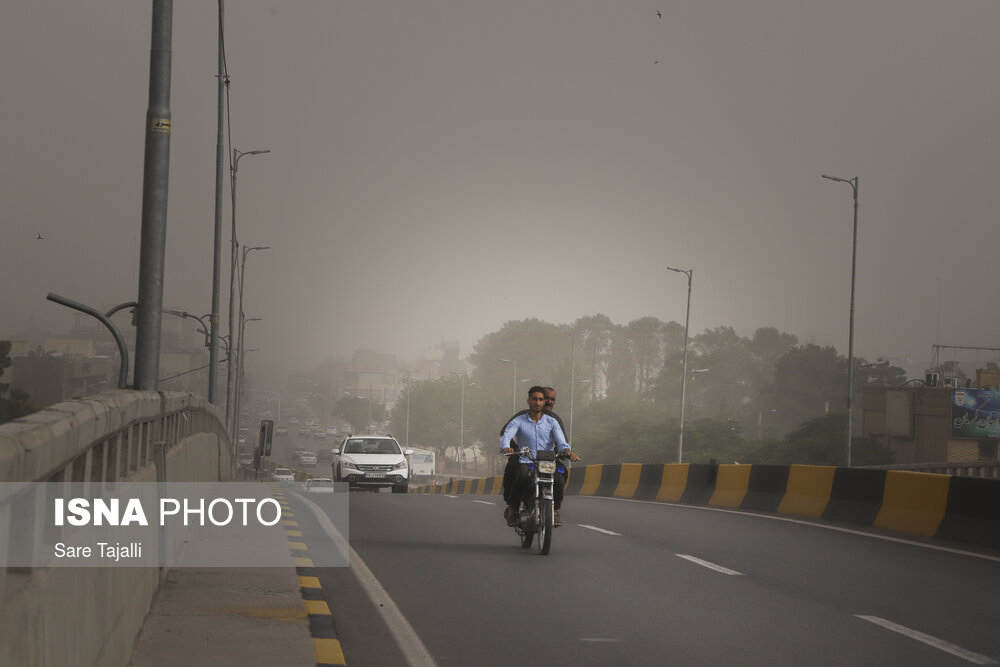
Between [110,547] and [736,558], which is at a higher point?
[110,547]

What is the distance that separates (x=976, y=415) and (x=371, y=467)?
61323 mm

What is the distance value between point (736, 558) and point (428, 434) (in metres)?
150

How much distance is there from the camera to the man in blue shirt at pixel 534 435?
1330 cm

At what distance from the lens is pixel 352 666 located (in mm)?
7383

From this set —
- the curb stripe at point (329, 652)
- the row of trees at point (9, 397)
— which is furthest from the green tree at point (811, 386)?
the curb stripe at point (329, 652)

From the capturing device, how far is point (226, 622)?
27.4 feet

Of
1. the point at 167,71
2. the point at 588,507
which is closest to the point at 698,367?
the point at 588,507

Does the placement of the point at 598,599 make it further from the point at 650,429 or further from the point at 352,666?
the point at 650,429

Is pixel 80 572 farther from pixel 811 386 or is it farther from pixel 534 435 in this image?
pixel 811 386

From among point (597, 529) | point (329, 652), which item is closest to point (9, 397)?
point (597, 529)

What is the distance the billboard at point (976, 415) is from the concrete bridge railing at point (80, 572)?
8133 cm

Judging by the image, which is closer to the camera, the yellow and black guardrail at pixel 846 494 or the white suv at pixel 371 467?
the yellow and black guardrail at pixel 846 494

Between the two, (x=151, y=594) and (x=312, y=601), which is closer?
(x=151, y=594)

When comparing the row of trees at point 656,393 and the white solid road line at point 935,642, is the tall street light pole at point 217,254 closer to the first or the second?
the white solid road line at point 935,642
